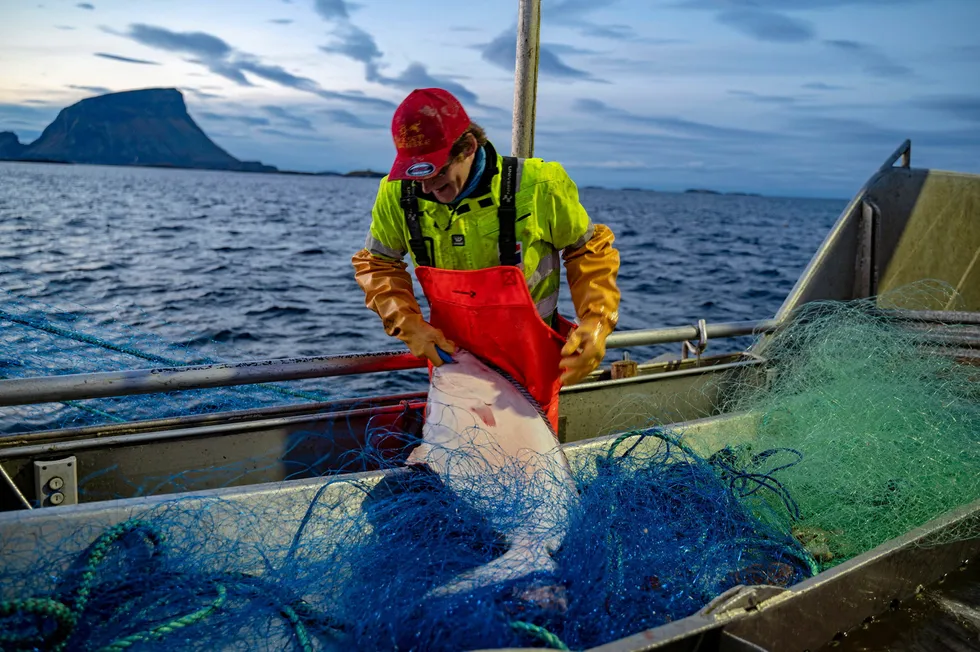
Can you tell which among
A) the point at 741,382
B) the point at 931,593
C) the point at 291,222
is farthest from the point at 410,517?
the point at 291,222

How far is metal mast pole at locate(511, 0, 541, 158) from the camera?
4.40 metres

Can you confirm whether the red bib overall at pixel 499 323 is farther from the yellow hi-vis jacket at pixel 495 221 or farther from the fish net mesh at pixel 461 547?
the fish net mesh at pixel 461 547

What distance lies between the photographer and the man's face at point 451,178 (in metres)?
2.99

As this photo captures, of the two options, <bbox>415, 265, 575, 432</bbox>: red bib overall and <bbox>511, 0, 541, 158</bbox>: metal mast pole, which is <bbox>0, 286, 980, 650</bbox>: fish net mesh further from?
<bbox>511, 0, 541, 158</bbox>: metal mast pole

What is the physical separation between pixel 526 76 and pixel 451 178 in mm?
1772

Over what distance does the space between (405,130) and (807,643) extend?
238cm

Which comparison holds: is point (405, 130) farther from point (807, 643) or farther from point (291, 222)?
point (291, 222)

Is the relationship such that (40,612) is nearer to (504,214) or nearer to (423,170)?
(423,170)

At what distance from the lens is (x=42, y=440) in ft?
11.2

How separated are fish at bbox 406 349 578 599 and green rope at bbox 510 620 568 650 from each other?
13.1 inches

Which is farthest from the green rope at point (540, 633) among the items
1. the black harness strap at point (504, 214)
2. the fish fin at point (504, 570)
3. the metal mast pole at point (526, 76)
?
the metal mast pole at point (526, 76)

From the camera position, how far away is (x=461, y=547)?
2.63 m

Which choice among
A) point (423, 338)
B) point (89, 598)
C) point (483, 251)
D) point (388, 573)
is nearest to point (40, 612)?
point (89, 598)

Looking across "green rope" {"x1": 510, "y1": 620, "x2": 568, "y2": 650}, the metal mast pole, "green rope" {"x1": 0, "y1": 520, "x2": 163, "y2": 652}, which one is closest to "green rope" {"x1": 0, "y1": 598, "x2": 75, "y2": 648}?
"green rope" {"x1": 0, "y1": 520, "x2": 163, "y2": 652}
